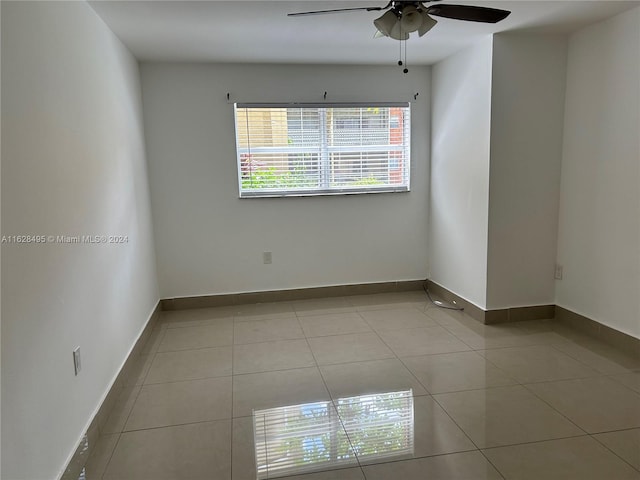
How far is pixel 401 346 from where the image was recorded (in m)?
3.04

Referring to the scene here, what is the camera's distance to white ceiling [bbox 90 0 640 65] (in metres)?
2.43

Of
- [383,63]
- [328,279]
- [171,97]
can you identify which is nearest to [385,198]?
[328,279]

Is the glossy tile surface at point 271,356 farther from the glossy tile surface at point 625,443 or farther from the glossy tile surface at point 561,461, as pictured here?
the glossy tile surface at point 625,443

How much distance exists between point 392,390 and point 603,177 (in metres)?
2.05

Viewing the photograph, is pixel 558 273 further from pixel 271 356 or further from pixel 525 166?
pixel 271 356

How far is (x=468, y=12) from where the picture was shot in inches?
82.4

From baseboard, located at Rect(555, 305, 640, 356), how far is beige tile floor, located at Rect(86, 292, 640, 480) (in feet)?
0.20

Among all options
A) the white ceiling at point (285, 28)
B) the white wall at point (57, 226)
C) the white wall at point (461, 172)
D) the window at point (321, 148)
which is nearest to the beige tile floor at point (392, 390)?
the white wall at point (57, 226)

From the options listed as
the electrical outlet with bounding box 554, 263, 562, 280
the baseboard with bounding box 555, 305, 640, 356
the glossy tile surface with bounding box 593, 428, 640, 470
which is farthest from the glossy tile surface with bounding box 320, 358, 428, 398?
the electrical outlet with bounding box 554, 263, 562, 280

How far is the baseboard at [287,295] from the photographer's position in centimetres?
398

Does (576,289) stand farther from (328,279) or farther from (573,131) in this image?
(328,279)

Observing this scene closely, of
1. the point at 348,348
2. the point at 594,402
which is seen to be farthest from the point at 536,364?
the point at 348,348

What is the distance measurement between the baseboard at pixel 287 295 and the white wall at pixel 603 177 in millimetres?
1501

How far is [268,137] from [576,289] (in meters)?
2.80
